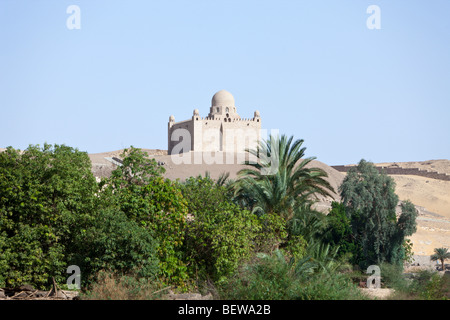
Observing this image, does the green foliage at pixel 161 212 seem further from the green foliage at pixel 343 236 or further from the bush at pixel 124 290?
the green foliage at pixel 343 236

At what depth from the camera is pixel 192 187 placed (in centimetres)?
1942

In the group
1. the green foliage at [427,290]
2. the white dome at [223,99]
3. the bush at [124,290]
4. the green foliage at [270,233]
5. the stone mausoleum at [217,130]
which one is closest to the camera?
the bush at [124,290]

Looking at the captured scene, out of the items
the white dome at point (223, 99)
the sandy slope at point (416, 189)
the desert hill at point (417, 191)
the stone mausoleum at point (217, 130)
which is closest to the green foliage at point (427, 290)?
the sandy slope at point (416, 189)

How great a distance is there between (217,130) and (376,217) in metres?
44.5

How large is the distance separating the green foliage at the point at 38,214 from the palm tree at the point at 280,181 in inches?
201

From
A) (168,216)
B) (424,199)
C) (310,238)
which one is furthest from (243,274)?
(424,199)

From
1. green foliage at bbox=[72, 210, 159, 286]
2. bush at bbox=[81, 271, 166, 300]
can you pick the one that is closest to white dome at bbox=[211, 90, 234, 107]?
green foliage at bbox=[72, 210, 159, 286]

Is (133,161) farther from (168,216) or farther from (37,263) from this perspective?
(37,263)

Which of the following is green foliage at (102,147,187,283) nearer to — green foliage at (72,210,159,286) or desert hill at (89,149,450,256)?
green foliage at (72,210,159,286)

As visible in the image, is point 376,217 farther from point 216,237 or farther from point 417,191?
point 417,191

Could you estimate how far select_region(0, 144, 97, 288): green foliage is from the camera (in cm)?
1580

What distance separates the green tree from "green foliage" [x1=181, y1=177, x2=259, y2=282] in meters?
14.1

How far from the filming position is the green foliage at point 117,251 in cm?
1493

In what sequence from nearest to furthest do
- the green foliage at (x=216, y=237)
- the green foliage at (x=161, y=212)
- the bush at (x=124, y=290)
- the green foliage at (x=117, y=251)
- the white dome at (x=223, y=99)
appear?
the bush at (x=124, y=290), the green foliage at (x=117, y=251), the green foliage at (x=161, y=212), the green foliage at (x=216, y=237), the white dome at (x=223, y=99)
